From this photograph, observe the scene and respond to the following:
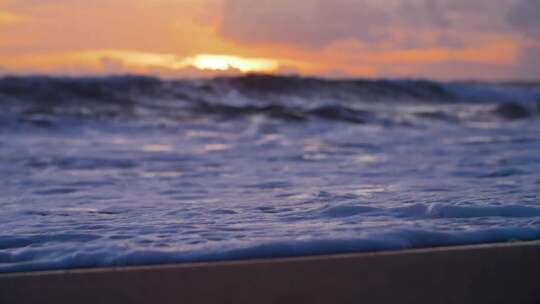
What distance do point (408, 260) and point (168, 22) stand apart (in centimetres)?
618

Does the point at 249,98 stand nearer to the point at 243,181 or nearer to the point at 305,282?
the point at 243,181

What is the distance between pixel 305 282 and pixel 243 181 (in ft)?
7.32

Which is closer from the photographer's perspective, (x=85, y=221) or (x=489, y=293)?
(x=489, y=293)

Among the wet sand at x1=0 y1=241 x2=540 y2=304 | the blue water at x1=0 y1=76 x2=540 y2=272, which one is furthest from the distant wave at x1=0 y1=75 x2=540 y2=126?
the wet sand at x1=0 y1=241 x2=540 y2=304

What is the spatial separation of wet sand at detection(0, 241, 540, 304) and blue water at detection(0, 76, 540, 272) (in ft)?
0.77

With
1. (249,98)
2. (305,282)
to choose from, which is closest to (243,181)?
(305,282)

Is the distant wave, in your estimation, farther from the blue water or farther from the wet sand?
the wet sand

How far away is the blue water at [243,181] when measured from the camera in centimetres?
181

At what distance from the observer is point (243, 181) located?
362cm

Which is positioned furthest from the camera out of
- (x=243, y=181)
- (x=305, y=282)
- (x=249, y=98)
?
(x=249, y=98)

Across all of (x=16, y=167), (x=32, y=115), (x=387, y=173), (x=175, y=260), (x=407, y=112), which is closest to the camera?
(x=175, y=260)

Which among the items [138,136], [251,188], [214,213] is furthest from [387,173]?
[138,136]

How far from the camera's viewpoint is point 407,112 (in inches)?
427

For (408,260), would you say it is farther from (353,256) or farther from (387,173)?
(387,173)
